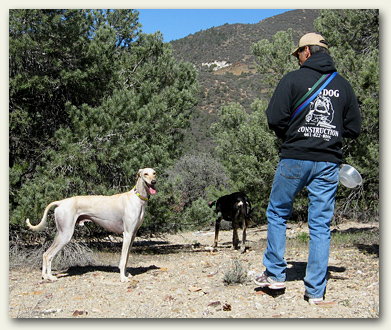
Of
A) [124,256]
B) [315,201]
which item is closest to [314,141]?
[315,201]

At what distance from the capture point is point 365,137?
9094mm

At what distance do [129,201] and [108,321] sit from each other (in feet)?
7.71

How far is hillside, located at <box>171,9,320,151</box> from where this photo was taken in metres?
34.3

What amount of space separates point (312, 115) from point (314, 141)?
0.82 feet

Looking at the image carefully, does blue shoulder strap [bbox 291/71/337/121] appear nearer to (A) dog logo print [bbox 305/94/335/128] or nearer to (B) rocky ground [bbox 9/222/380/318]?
(A) dog logo print [bbox 305/94/335/128]

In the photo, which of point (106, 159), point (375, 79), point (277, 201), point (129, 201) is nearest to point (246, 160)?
point (375, 79)

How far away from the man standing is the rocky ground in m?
0.36

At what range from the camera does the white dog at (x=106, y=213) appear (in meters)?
5.92

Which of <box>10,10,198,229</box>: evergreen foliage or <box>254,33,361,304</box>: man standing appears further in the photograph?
<box>10,10,198,229</box>: evergreen foliage

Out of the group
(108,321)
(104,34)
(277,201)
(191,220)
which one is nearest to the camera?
(108,321)

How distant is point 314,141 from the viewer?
3.96 metres

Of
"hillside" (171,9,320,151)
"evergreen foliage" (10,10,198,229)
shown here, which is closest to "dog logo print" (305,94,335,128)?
"evergreen foliage" (10,10,198,229)

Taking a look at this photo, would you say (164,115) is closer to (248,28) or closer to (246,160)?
(246,160)

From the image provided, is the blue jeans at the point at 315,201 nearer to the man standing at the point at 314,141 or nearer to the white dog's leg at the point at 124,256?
the man standing at the point at 314,141
